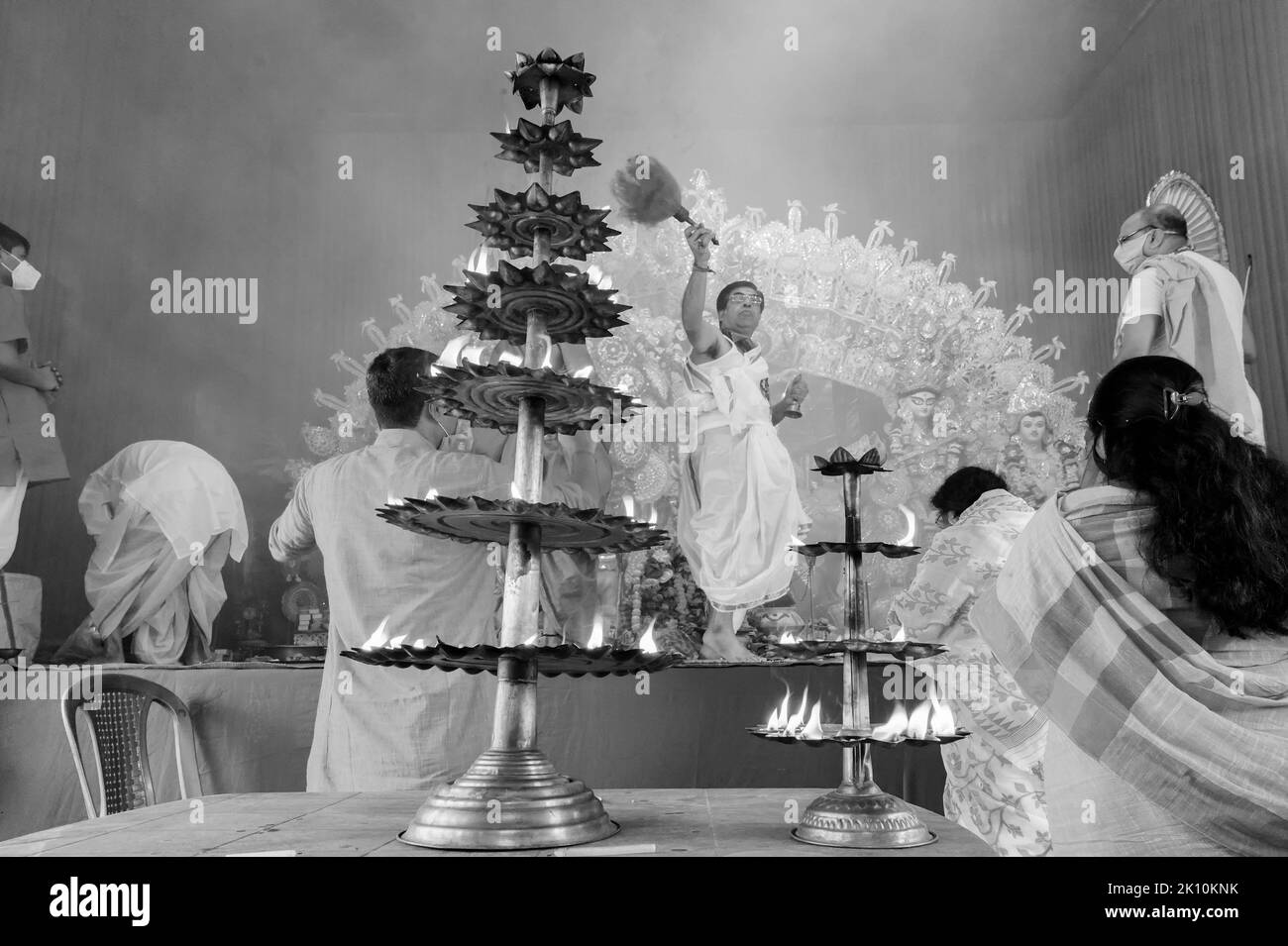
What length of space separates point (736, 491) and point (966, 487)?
1478mm

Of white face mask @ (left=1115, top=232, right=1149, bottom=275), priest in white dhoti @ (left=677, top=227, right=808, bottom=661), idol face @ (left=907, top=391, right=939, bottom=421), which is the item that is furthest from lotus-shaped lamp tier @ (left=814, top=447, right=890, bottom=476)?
white face mask @ (left=1115, top=232, right=1149, bottom=275)

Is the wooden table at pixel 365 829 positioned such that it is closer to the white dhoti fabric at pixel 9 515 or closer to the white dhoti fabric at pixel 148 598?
the white dhoti fabric at pixel 148 598

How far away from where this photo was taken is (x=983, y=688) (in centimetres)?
243

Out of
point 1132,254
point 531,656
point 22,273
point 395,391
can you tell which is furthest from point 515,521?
Result: point 22,273

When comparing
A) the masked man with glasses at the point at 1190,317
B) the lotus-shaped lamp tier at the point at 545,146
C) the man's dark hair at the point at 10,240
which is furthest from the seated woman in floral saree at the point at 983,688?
the man's dark hair at the point at 10,240

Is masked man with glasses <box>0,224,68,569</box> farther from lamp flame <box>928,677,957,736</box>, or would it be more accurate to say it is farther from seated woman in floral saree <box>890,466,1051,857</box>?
lamp flame <box>928,677,957,736</box>

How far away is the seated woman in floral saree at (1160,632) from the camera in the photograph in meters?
1.29

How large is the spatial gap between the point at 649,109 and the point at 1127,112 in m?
2.62

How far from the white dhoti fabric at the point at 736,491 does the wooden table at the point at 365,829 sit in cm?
238

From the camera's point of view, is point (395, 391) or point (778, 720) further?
point (395, 391)

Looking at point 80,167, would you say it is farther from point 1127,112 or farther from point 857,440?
point 1127,112

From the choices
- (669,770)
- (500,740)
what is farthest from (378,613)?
(669,770)

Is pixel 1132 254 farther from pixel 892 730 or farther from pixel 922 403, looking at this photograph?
pixel 892 730

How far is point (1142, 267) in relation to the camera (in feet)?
13.5
